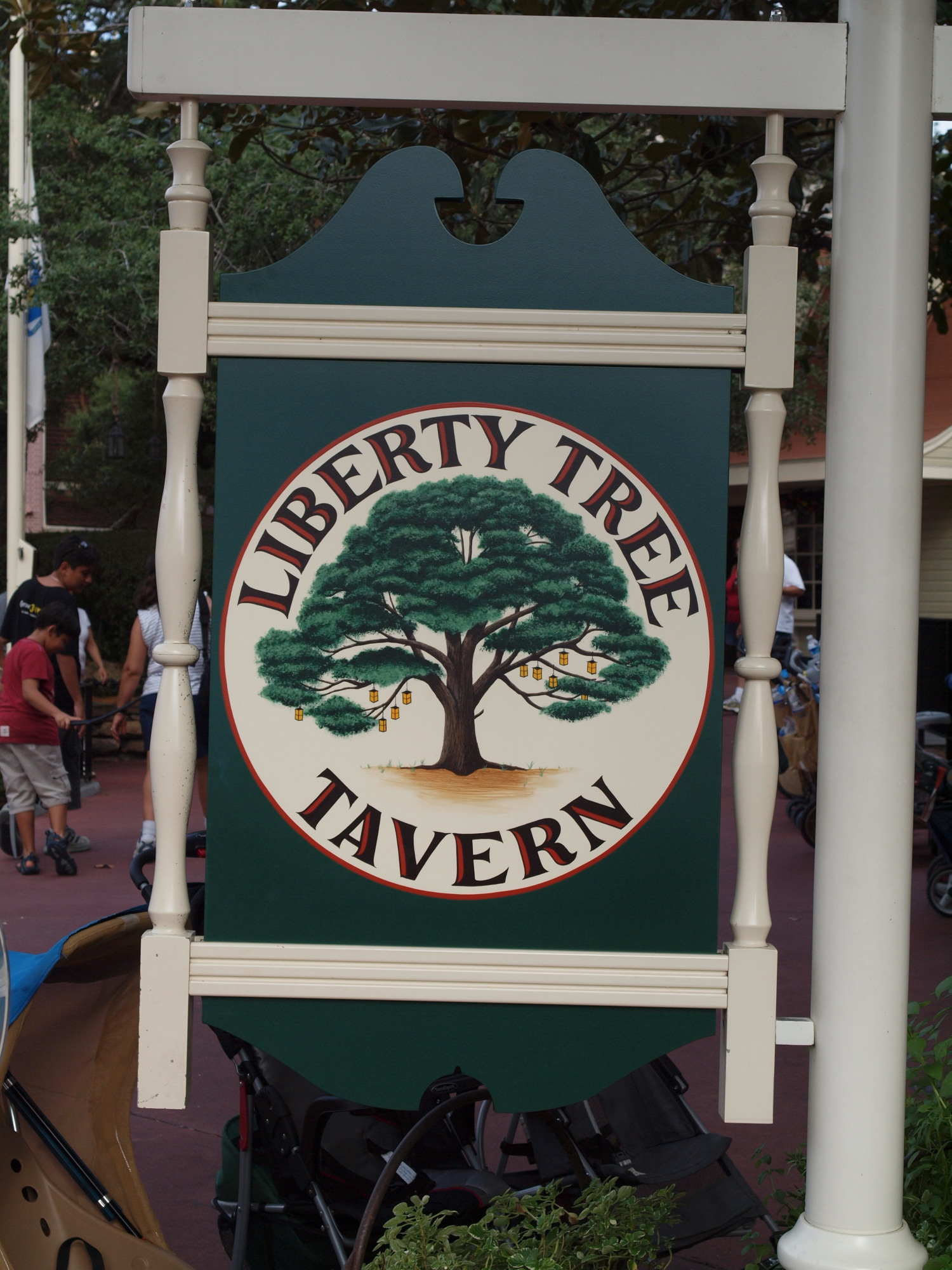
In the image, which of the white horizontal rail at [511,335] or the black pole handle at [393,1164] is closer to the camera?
the white horizontal rail at [511,335]

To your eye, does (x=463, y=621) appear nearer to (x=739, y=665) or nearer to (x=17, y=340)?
(x=739, y=665)

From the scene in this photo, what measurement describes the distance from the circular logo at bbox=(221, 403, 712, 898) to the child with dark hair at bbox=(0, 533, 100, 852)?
20.1ft

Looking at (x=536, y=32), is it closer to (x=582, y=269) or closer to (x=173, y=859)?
(x=582, y=269)

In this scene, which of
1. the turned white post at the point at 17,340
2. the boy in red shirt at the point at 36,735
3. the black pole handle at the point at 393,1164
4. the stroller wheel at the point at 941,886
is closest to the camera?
the black pole handle at the point at 393,1164

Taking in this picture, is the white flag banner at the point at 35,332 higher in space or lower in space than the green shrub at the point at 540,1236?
higher

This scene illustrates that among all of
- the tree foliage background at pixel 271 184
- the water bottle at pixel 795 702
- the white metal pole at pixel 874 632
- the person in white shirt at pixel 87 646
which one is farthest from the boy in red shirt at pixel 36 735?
the white metal pole at pixel 874 632

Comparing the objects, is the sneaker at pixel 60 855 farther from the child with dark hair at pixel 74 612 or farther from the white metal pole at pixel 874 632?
the white metal pole at pixel 874 632

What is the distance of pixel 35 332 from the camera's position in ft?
45.3

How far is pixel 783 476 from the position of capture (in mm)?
19094

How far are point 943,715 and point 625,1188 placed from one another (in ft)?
21.1

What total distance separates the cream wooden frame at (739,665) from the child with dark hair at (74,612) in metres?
6.04

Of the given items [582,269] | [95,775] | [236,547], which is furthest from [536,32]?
[95,775]

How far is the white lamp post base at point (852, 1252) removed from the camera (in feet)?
7.29

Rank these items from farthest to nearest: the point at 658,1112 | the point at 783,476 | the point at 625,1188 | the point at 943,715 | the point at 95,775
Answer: the point at 783,476
the point at 95,775
the point at 943,715
the point at 658,1112
the point at 625,1188
